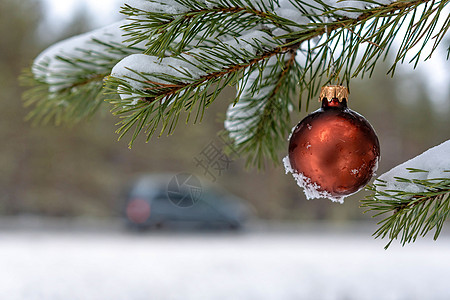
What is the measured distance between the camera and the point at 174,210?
321 inches

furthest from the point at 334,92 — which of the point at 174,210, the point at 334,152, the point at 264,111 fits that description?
the point at 174,210

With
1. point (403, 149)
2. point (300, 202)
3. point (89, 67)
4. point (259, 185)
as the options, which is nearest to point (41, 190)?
point (259, 185)

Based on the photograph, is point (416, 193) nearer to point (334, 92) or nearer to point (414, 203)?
point (414, 203)

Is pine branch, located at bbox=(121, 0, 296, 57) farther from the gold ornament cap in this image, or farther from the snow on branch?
the snow on branch

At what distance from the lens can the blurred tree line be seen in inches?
412

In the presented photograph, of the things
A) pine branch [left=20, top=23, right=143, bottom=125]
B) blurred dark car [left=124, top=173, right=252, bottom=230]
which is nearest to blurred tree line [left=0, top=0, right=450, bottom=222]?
blurred dark car [left=124, top=173, right=252, bottom=230]

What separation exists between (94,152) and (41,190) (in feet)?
5.03

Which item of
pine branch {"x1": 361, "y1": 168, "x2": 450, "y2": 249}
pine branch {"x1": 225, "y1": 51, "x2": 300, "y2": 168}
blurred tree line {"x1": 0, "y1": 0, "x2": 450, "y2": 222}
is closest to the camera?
pine branch {"x1": 361, "y1": 168, "x2": 450, "y2": 249}

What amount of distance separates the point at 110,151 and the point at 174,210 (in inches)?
180


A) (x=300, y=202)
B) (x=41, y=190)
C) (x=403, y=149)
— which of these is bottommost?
(x=41, y=190)

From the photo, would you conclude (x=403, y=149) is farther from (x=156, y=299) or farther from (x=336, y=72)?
(x=336, y=72)

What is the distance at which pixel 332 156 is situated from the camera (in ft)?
2.73

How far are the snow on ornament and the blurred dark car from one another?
676 centimetres

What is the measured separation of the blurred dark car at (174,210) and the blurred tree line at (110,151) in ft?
7.62
